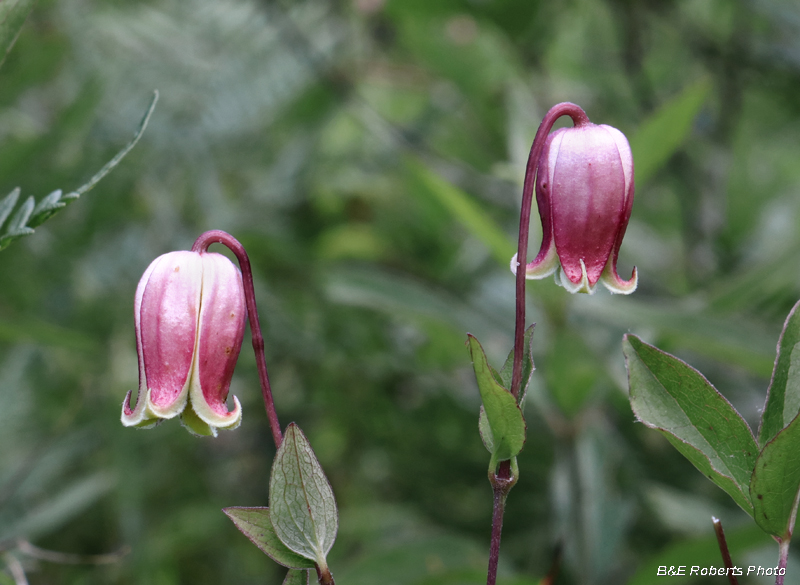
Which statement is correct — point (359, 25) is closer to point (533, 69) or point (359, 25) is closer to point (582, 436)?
point (533, 69)

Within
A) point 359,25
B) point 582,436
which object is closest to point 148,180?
point 359,25

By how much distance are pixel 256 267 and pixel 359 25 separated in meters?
0.93

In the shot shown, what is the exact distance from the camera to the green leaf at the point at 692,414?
1.57 feet

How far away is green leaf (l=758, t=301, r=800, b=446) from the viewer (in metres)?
0.46

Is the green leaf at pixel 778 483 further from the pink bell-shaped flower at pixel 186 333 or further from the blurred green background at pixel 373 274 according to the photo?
the blurred green background at pixel 373 274

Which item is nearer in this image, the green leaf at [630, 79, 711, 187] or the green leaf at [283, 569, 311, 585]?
the green leaf at [283, 569, 311, 585]

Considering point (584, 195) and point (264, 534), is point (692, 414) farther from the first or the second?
point (264, 534)

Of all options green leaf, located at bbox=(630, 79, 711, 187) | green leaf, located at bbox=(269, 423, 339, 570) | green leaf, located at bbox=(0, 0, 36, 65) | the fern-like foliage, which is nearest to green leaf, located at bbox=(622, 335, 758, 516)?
green leaf, located at bbox=(269, 423, 339, 570)

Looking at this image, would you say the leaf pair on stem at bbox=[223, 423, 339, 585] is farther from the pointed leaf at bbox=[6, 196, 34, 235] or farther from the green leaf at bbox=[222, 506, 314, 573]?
the pointed leaf at bbox=[6, 196, 34, 235]

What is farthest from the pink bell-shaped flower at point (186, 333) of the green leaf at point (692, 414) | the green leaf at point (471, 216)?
the green leaf at point (471, 216)

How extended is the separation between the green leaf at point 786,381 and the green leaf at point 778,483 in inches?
1.2

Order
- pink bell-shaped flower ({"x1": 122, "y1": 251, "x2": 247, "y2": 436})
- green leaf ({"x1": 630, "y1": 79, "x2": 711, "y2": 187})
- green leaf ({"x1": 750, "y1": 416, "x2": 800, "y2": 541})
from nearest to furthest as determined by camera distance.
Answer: green leaf ({"x1": 750, "y1": 416, "x2": 800, "y2": 541})
pink bell-shaped flower ({"x1": 122, "y1": 251, "x2": 247, "y2": 436})
green leaf ({"x1": 630, "y1": 79, "x2": 711, "y2": 187})

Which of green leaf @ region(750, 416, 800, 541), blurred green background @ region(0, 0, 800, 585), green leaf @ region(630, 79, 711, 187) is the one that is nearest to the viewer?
green leaf @ region(750, 416, 800, 541)

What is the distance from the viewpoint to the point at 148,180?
1603 mm
